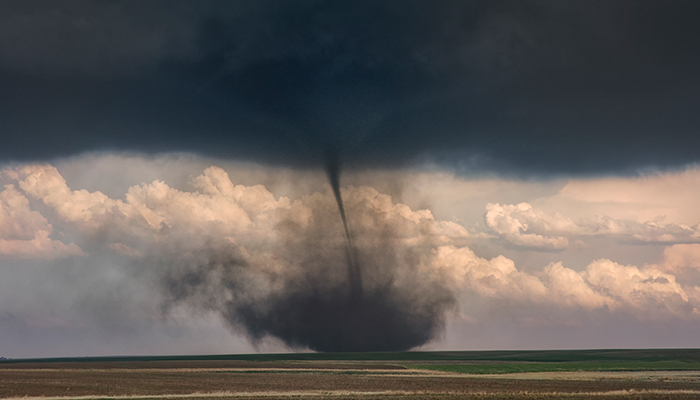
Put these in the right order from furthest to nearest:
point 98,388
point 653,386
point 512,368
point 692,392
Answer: point 512,368 → point 653,386 → point 98,388 → point 692,392

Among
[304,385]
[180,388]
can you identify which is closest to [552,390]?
[304,385]

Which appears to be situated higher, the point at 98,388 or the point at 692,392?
the point at 98,388

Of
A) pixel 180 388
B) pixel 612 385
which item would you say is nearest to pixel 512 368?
pixel 612 385

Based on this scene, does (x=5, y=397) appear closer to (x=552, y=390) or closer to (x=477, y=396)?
(x=477, y=396)

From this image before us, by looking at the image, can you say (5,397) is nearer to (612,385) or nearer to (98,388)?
(98,388)

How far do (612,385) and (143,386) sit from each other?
62515 millimetres

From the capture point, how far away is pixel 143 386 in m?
82.4

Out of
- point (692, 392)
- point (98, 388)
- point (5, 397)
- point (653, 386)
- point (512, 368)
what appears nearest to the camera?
point (5, 397)

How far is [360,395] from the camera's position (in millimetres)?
68062

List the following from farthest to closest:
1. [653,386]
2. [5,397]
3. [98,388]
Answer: [653,386], [98,388], [5,397]

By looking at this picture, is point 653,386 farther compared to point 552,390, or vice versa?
point 653,386

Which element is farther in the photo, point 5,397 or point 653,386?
point 653,386

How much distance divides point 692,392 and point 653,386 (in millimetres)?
11307

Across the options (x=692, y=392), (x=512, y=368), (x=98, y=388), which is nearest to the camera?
(x=692, y=392)
